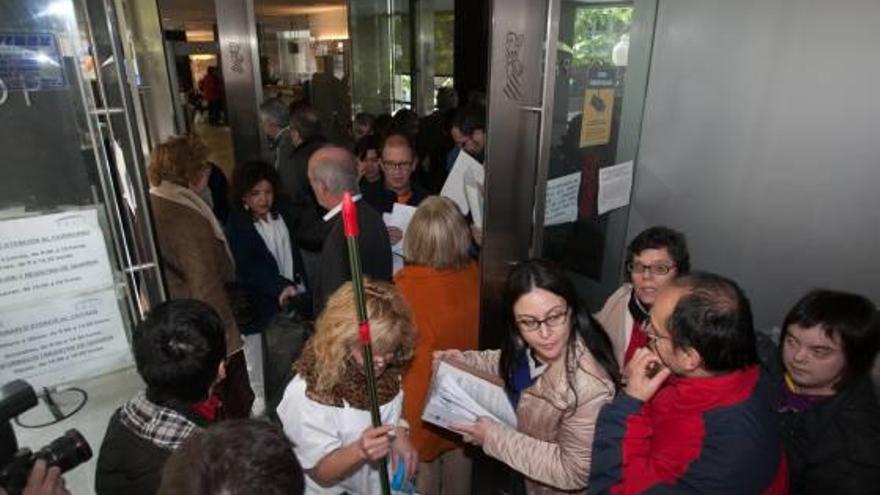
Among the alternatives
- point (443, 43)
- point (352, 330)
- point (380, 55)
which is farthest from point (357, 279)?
point (380, 55)

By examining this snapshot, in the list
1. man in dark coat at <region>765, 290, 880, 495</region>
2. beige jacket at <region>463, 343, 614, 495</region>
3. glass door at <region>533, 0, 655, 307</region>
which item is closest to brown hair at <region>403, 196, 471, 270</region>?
glass door at <region>533, 0, 655, 307</region>

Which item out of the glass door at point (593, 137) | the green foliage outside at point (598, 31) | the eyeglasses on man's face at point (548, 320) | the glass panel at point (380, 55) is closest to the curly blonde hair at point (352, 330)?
the eyeglasses on man's face at point (548, 320)

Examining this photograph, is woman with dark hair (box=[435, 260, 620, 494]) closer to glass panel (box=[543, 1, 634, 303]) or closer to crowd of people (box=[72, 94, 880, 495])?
crowd of people (box=[72, 94, 880, 495])

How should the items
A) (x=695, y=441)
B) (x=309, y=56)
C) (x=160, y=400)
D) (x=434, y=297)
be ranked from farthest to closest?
1. (x=309, y=56)
2. (x=434, y=297)
3. (x=160, y=400)
4. (x=695, y=441)

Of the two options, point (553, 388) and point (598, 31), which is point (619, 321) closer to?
point (553, 388)

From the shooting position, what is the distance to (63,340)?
1885mm

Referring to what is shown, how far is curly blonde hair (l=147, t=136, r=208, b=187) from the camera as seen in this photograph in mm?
2713

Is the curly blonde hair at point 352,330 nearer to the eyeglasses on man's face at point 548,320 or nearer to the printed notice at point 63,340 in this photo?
the eyeglasses on man's face at point 548,320

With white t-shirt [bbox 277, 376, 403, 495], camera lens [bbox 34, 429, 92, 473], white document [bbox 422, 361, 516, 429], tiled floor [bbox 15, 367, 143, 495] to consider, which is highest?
camera lens [bbox 34, 429, 92, 473]

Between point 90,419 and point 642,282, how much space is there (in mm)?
2644

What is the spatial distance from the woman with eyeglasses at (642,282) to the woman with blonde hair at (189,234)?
1.89 metres

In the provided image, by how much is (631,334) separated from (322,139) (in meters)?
2.70

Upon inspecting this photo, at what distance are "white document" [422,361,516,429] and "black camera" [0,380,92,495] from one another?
3.31 ft

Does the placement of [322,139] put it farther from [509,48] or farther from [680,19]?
[680,19]
